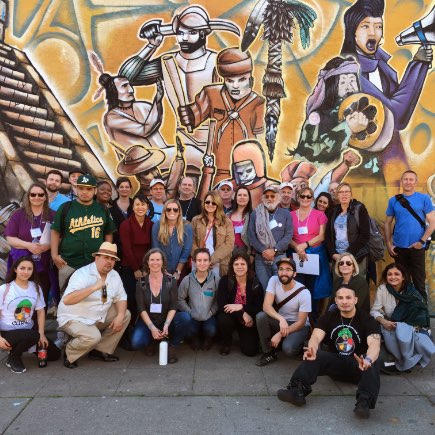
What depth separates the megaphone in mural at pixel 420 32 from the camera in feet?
21.5

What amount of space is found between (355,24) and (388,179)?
2.36 metres

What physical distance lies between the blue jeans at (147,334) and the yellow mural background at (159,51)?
8.86 ft

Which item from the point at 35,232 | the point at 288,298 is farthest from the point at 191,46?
the point at 288,298

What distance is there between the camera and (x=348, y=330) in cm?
395

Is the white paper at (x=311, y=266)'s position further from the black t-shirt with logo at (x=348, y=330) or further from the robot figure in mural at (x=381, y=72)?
the robot figure in mural at (x=381, y=72)

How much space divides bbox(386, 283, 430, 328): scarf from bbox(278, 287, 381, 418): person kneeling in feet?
2.39

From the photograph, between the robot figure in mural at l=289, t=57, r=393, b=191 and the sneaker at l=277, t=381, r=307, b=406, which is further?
the robot figure in mural at l=289, t=57, r=393, b=191

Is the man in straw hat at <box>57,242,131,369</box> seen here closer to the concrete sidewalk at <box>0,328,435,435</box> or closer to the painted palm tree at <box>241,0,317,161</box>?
the concrete sidewalk at <box>0,328,435,435</box>

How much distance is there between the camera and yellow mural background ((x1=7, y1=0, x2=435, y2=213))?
650cm

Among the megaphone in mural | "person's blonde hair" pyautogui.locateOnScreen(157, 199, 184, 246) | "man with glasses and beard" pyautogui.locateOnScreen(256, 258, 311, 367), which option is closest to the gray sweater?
"person's blonde hair" pyautogui.locateOnScreen(157, 199, 184, 246)

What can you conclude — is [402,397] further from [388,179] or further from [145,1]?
→ [145,1]

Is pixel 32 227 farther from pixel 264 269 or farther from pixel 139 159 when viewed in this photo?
pixel 264 269

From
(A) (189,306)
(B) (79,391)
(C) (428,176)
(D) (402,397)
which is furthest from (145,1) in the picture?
(D) (402,397)

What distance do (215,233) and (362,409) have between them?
8.44 ft
